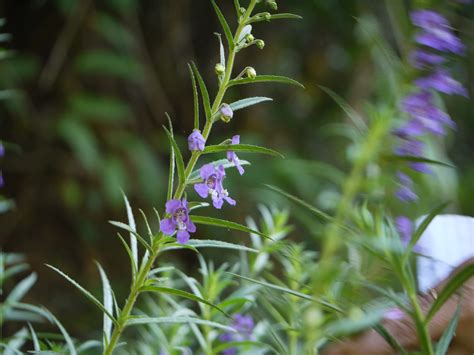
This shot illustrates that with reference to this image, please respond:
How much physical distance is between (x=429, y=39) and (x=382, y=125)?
15cm

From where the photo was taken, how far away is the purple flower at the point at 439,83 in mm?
1025

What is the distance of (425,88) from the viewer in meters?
1.05

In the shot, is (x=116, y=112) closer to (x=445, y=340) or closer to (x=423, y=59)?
(x=423, y=59)

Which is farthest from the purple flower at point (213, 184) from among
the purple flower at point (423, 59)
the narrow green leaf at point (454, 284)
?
the purple flower at point (423, 59)

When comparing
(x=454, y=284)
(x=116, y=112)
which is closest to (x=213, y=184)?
(x=454, y=284)

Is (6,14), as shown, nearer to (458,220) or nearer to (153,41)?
(153,41)

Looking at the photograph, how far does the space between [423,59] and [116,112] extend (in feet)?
4.62

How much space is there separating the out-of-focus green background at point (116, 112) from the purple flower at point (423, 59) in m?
1.20

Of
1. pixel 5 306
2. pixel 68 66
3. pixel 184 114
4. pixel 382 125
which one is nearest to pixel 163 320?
pixel 5 306

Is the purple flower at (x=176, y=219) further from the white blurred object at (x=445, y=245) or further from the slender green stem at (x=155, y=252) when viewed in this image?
the white blurred object at (x=445, y=245)

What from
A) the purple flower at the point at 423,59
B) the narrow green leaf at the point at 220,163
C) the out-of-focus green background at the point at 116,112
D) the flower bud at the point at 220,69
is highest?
the flower bud at the point at 220,69

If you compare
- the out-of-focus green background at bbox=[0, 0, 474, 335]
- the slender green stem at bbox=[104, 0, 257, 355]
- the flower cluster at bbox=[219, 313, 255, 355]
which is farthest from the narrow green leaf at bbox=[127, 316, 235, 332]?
the out-of-focus green background at bbox=[0, 0, 474, 335]

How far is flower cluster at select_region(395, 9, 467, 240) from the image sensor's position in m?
1.02

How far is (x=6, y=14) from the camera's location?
8.12 ft
